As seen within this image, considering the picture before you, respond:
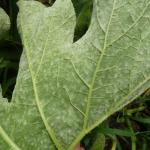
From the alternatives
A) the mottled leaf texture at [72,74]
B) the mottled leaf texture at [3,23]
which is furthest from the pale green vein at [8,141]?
the mottled leaf texture at [3,23]

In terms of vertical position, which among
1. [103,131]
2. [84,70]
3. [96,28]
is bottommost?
[103,131]

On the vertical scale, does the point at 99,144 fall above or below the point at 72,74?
below

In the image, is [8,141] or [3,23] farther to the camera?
[3,23]

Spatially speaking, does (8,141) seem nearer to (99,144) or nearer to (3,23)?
(99,144)

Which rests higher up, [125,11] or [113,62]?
[125,11]

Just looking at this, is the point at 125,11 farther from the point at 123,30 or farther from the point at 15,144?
the point at 15,144

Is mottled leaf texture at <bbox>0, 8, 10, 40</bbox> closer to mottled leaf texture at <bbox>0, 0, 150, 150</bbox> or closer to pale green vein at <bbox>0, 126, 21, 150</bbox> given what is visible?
mottled leaf texture at <bbox>0, 0, 150, 150</bbox>

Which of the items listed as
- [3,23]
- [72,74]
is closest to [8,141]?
[72,74]

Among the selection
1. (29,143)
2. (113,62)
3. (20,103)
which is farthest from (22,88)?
(113,62)
